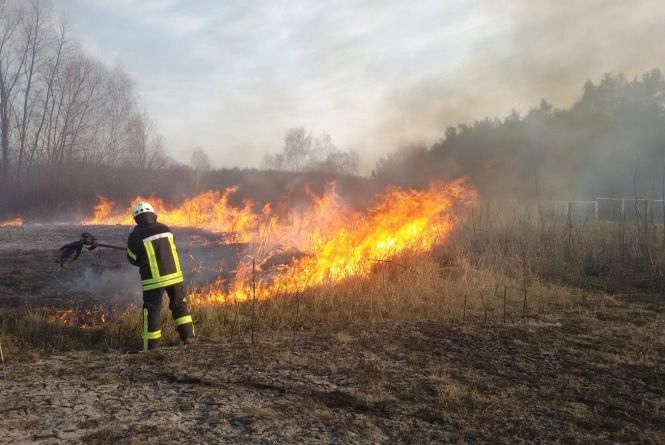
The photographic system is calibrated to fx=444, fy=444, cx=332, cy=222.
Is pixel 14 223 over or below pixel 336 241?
over

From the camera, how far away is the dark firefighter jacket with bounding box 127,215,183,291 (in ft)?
18.7

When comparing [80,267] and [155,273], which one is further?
[80,267]

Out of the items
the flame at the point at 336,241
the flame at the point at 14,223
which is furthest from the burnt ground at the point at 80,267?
the flame at the point at 14,223

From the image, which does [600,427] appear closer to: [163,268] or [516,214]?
[163,268]

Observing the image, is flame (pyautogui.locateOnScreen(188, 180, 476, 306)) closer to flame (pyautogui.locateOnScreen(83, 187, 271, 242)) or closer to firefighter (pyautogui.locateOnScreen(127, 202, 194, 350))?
firefighter (pyautogui.locateOnScreen(127, 202, 194, 350))

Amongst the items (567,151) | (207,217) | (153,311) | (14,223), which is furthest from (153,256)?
(567,151)

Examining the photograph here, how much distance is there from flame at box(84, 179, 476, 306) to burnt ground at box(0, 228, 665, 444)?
236 cm

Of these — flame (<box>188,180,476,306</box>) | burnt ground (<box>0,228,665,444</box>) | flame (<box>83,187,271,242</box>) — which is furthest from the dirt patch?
flame (<box>83,187,271,242</box>)

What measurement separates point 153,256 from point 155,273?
22cm

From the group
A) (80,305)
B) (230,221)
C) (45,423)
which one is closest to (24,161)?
(230,221)

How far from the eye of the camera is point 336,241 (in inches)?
398

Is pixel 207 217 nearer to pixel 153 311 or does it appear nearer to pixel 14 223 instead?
pixel 14 223

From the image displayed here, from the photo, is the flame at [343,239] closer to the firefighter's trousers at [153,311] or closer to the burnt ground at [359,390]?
the firefighter's trousers at [153,311]

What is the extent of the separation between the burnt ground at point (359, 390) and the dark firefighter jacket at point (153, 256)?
90 centimetres
